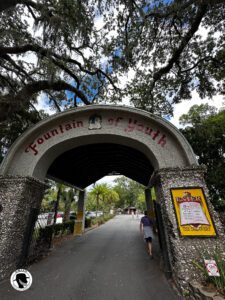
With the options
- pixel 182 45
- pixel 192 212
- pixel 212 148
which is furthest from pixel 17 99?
pixel 212 148

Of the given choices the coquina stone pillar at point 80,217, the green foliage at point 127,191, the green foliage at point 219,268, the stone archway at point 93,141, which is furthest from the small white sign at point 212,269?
the green foliage at point 127,191

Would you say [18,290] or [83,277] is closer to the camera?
[18,290]

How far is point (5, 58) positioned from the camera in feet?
21.0

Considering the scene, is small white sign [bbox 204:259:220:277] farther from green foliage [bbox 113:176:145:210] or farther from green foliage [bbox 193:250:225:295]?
green foliage [bbox 113:176:145:210]

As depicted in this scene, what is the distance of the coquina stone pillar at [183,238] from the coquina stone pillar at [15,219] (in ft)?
13.2

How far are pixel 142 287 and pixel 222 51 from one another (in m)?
8.75

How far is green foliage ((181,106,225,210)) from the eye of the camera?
618 centimetres

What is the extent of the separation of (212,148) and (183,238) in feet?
14.1

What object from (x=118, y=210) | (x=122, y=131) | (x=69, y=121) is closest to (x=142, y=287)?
(x=122, y=131)

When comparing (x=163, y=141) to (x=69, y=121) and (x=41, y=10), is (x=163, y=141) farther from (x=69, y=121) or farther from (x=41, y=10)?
(x=41, y=10)

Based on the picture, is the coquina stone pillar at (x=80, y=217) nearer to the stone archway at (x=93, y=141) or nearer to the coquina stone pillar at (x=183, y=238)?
the stone archway at (x=93, y=141)

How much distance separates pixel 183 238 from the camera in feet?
13.0

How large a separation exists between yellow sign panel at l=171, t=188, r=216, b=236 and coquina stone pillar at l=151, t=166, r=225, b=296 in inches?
3.8

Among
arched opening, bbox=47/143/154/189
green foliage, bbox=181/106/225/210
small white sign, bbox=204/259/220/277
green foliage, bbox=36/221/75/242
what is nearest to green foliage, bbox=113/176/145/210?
green foliage, bbox=36/221/75/242
